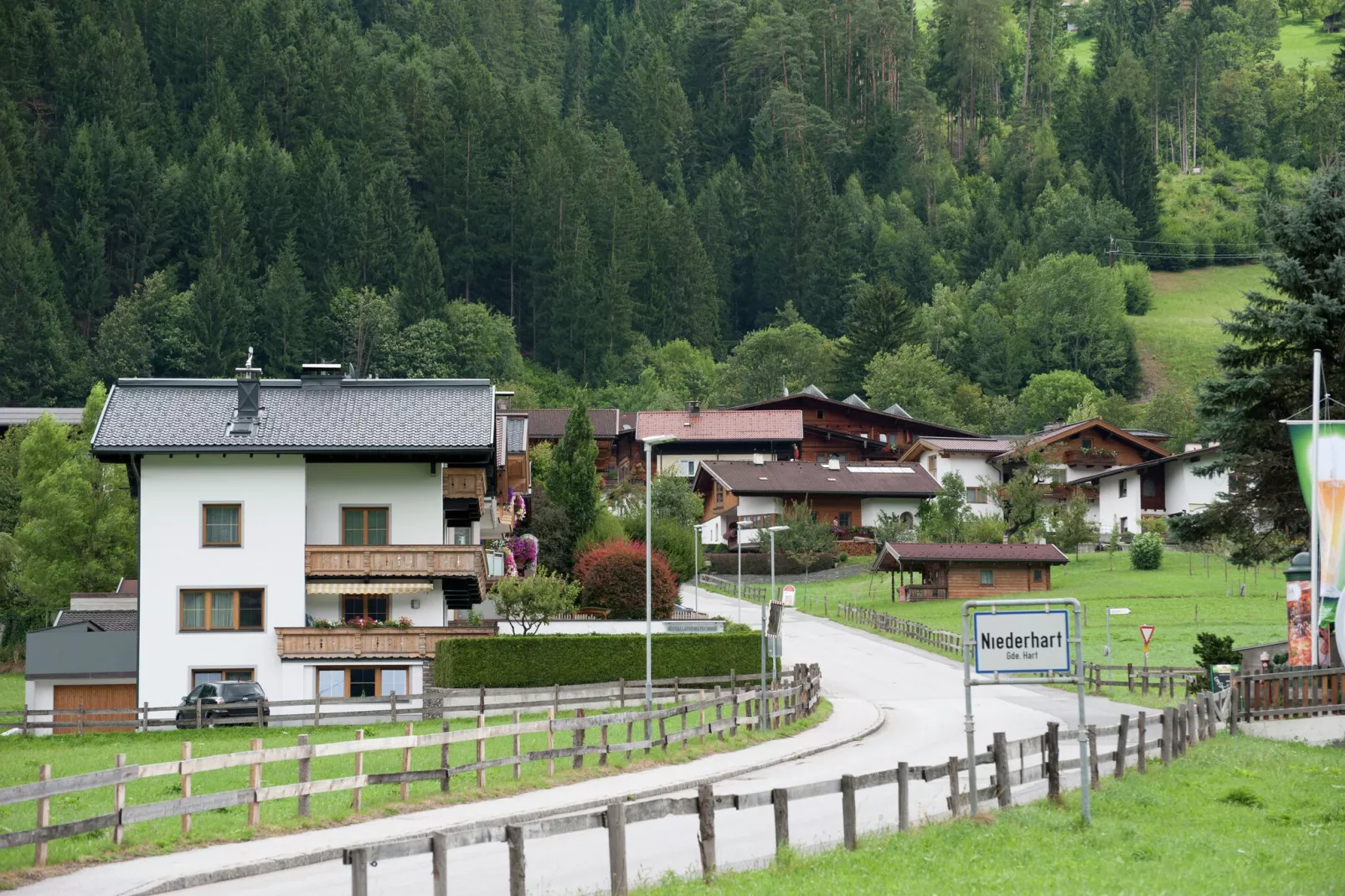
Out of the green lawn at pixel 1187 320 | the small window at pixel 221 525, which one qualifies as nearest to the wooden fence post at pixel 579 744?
the small window at pixel 221 525

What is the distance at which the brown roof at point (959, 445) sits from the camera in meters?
116

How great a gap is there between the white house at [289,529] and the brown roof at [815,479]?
50.8m

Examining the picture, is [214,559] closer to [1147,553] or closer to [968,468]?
[1147,553]

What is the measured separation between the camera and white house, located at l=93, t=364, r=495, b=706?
166 feet

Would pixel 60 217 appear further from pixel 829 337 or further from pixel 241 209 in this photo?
pixel 829 337

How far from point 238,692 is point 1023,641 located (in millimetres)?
29606

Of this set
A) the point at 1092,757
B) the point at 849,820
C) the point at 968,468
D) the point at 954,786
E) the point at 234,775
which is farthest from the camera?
the point at 968,468

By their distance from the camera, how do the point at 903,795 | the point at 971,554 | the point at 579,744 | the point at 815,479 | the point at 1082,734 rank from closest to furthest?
the point at 903,795, the point at 1082,734, the point at 579,744, the point at 971,554, the point at 815,479

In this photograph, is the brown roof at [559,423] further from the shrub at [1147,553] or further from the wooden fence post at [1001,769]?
the wooden fence post at [1001,769]

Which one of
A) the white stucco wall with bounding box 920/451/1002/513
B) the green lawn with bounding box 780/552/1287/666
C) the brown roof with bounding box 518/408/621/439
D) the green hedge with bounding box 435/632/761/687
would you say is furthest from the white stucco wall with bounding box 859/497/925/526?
the green hedge with bounding box 435/632/761/687

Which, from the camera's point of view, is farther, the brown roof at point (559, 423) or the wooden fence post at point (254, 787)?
the brown roof at point (559, 423)

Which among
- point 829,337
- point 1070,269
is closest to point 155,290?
point 829,337

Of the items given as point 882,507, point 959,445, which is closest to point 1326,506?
point 882,507

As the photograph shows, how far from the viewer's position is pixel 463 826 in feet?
75.6
